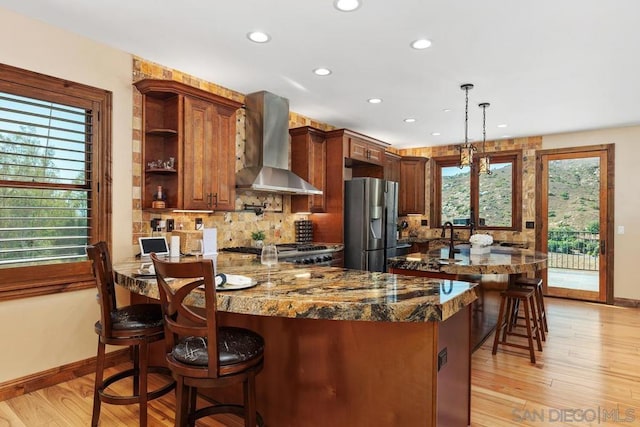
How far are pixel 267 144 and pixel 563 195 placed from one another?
486 cm

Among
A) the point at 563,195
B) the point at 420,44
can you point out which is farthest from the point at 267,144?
the point at 563,195

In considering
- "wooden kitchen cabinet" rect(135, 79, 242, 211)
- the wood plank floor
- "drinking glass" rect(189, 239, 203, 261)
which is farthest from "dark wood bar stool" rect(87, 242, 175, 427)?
"wooden kitchen cabinet" rect(135, 79, 242, 211)

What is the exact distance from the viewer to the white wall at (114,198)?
8.77 ft

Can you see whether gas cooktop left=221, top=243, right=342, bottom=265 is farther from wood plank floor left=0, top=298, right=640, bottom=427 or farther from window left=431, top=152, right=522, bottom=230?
window left=431, top=152, right=522, bottom=230

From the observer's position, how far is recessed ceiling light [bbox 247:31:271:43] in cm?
291

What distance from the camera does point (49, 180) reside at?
287cm

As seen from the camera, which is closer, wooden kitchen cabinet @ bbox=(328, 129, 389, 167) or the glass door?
wooden kitchen cabinet @ bbox=(328, 129, 389, 167)

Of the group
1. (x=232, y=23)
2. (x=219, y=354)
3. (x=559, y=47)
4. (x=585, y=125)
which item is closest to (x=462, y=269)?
(x=559, y=47)

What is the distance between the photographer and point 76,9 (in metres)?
2.62

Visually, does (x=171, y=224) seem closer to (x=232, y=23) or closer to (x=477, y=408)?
(x=232, y=23)

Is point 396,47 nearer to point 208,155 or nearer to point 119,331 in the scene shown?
point 208,155

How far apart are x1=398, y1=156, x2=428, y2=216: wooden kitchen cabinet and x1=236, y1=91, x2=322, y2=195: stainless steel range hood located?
10.5 ft

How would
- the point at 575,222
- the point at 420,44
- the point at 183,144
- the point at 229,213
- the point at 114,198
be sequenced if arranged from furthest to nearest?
the point at 575,222 < the point at 229,213 < the point at 183,144 < the point at 114,198 < the point at 420,44

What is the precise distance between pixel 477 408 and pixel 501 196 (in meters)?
4.85
